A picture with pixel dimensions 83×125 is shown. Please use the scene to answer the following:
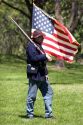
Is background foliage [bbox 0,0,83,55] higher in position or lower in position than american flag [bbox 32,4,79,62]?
lower

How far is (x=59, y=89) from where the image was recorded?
19234 millimetres

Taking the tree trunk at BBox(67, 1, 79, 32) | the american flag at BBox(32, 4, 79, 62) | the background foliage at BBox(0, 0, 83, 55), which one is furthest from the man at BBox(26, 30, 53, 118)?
the background foliage at BBox(0, 0, 83, 55)

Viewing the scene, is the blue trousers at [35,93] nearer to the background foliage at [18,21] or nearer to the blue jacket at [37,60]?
the blue jacket at [37,60]

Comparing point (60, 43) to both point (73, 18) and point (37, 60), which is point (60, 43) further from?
point (73, 18)

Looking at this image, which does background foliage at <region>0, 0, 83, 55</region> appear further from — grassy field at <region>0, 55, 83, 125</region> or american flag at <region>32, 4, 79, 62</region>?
american flag at <region>32, 4, 79, 62</region>

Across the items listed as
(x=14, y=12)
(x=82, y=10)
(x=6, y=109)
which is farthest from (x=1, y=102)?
(x=14, y=12)

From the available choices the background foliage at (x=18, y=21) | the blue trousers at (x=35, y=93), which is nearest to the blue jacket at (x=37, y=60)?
the blue trousers at (x=35, y=93)

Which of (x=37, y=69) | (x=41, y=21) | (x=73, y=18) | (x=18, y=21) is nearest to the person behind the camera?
(x=37, y=69)

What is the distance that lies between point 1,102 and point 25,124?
13.8ft

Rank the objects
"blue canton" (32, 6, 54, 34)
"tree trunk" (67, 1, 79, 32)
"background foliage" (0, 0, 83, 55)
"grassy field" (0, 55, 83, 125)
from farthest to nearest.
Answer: "background foliage" (0, 0, 83, 55) → "tree trunk" (67, 1, 79, 32) → "blue canton" (32, 6, 54, 34) → "grassy field" (0, 55, 83, 125)

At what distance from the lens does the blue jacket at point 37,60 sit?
10891mm

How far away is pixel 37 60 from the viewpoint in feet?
35.7

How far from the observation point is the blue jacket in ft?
35.7

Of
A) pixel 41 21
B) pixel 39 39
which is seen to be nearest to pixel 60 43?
pixel 41 21
